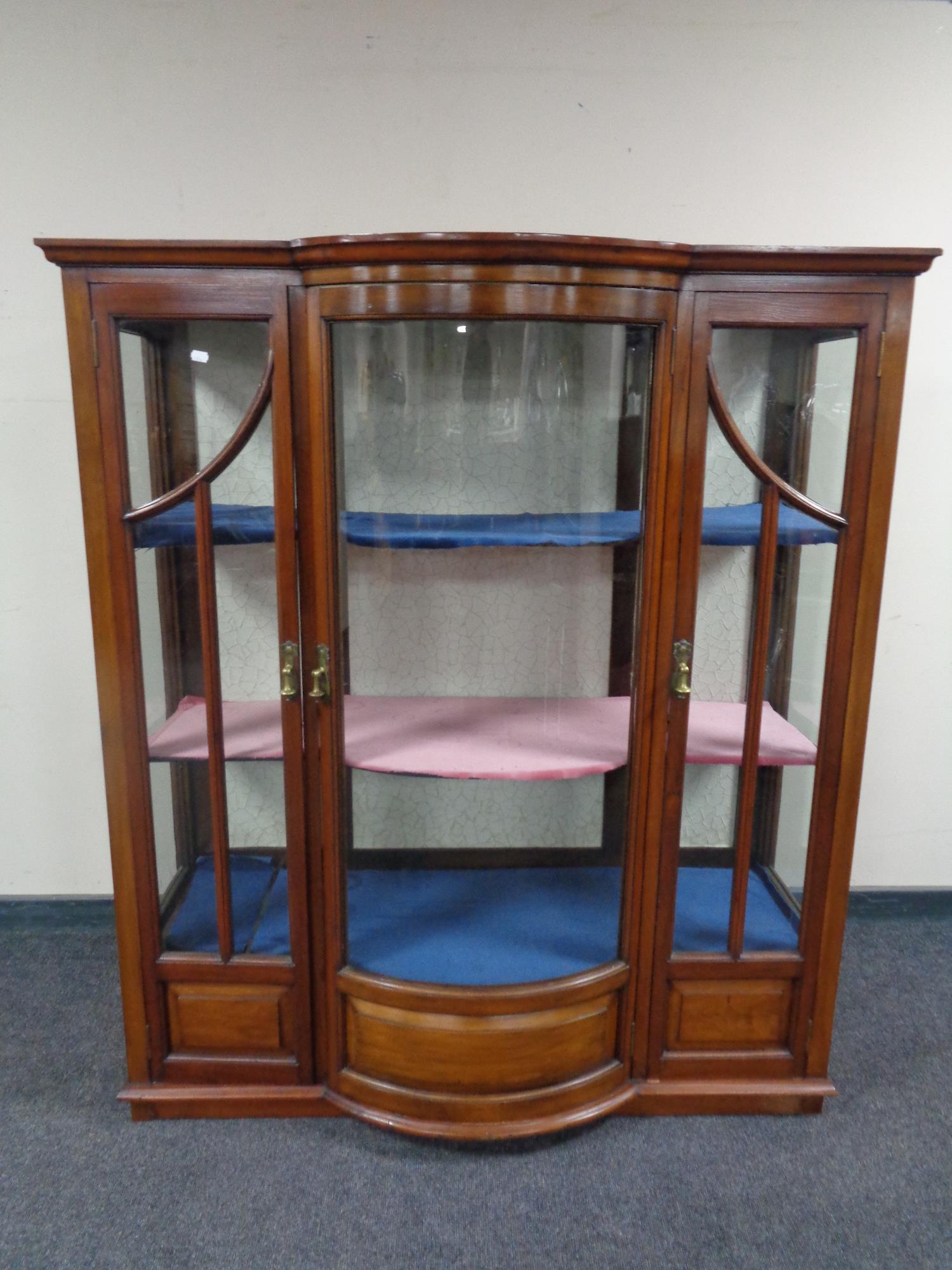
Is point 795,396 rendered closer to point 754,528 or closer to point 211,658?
point 754,528

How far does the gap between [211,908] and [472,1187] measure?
1.79ft

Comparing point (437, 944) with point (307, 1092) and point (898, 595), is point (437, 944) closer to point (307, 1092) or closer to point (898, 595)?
point (307, 1092)

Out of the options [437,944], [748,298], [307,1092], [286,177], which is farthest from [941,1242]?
[286,177]

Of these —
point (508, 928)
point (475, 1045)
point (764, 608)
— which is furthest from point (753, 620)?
point (475, 1045)

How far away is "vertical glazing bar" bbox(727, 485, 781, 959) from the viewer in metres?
1.17

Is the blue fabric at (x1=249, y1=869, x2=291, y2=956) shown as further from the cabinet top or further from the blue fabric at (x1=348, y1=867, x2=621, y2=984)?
the cabinet top

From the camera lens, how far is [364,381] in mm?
1116

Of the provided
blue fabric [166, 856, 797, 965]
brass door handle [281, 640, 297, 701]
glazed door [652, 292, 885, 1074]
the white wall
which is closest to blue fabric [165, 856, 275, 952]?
blue fabric [166, 856, 797, 965]

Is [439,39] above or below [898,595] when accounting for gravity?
above

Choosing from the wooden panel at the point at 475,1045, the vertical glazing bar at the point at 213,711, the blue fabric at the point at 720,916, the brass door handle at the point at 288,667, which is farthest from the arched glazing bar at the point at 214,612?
the blue fabric at the point at 720,916

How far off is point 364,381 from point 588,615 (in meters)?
0.45

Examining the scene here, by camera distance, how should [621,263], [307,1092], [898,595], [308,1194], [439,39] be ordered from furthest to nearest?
1. [898,595]
2. [439,39]
3. [307,1092]
4. [308,1194]
5. [621,263]

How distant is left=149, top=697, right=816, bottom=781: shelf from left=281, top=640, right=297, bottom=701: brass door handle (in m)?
0.07

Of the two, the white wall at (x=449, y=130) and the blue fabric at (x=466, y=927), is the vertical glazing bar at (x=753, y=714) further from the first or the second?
the white wall at (x=449, y=130)
